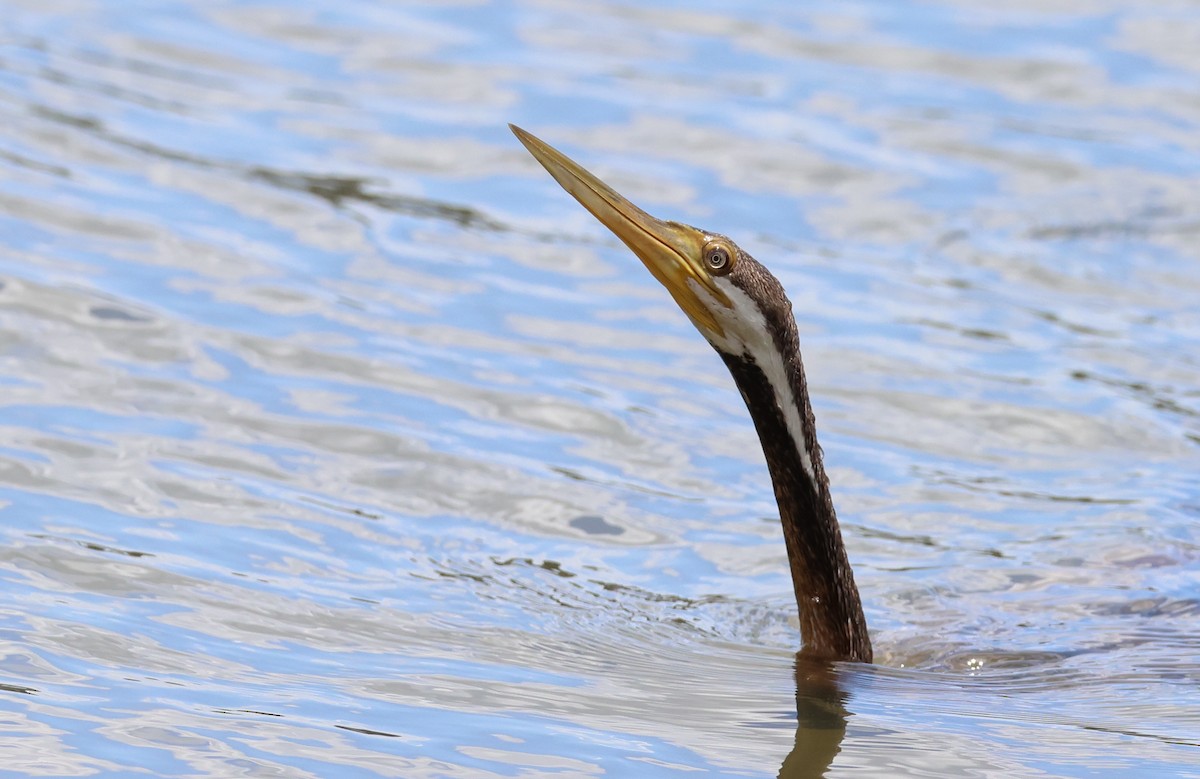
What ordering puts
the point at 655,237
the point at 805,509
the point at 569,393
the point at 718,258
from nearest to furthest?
the point at 718,258
the point at 655,237
the point at 805,509
the point at 569,393

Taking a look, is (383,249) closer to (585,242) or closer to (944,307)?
(585,242)

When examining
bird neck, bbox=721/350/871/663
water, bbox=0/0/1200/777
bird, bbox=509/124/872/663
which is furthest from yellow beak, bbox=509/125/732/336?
water, bbox=0/0/1200/777

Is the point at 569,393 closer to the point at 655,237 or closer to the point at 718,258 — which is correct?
the point at 655,237

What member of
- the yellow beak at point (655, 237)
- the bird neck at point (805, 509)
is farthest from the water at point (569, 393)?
the yellow beak at point (655, 237)

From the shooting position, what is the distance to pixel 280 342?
784cm

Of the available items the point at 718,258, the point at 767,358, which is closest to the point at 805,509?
the point at 767,358

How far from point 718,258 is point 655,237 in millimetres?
213

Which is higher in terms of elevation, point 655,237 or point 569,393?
point 655,237

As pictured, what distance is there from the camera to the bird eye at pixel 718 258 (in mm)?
4852

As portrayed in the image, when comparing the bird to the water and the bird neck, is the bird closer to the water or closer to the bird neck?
the bird neck

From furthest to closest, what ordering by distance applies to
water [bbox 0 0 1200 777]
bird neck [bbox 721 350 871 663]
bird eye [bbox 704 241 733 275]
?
bird neck [bbox 721 350 871 663] < bird eye [bbox 704 241 733 275] < water [bbox 0 0 1200 777]

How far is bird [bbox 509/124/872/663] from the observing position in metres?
4.87

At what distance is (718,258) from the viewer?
4.86 metres

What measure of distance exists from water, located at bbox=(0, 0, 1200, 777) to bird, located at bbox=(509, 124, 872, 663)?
0.22 metres
